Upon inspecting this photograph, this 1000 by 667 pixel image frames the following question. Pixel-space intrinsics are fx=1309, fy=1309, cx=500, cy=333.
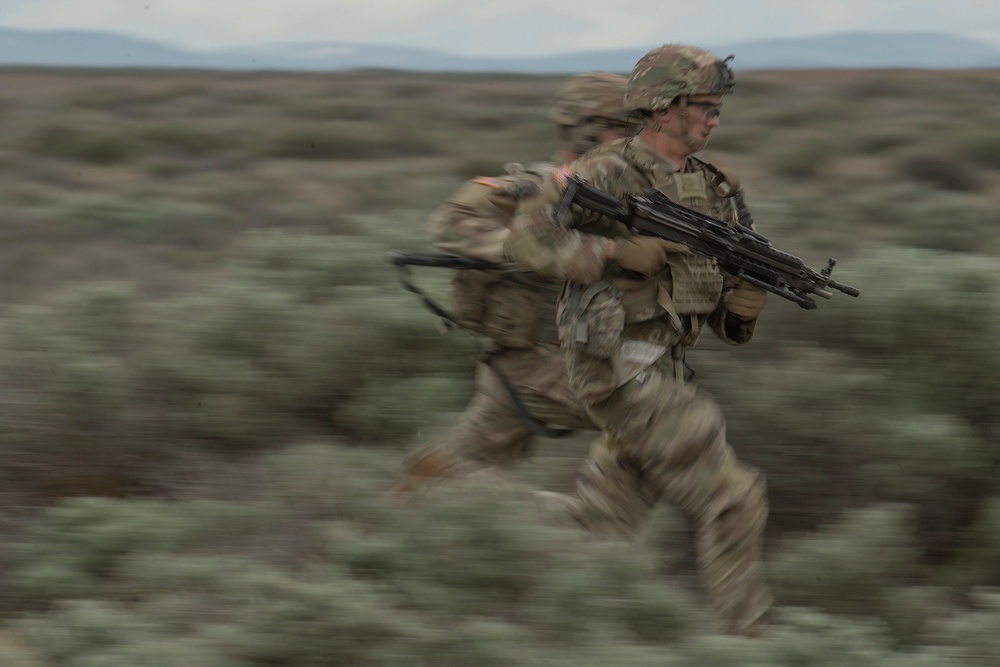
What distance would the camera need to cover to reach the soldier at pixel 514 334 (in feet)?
15.1

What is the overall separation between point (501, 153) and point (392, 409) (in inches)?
551

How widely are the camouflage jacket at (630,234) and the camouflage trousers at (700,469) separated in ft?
0.59

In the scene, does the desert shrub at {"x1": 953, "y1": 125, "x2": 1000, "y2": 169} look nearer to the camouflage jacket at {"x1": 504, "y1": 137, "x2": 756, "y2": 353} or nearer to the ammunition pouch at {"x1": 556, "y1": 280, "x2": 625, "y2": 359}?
the camouflage jacket at {"x1": 504, "y1": 137, "x2": 756, "y2": 353}

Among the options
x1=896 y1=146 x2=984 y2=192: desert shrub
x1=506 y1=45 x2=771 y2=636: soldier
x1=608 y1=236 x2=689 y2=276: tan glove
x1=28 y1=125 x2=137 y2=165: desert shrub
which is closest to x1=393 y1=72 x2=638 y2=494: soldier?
x1=506 y1=45 x2=771 y2=636: soldier

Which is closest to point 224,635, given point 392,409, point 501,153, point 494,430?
point 494,430

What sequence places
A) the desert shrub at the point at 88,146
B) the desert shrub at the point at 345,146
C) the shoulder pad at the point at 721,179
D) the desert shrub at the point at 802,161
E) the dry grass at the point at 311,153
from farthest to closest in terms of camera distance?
the desert shrub at the point at 345,146 → the desert shrub at the point at 88,146 → the desert shrub at the point at 802,161 → the dry grass at the point at 311,153 → the shoulder pad at the point at 721,179

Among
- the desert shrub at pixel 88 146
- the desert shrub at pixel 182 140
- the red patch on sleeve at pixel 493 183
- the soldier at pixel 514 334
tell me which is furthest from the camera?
the desert shrub at pixel 182 140

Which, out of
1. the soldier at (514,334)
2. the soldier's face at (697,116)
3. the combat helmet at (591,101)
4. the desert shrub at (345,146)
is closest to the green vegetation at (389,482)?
the soldier at (514,334)

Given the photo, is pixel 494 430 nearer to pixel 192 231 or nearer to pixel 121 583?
pixel 121 583

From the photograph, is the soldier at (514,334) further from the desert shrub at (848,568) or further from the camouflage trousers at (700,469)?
the desert shrub at (848,568)

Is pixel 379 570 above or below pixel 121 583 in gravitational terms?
above

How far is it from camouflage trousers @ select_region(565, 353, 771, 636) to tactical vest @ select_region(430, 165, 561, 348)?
57 centimetres

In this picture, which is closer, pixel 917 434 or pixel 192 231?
pixel 917 434

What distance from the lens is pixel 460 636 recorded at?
135 inches
